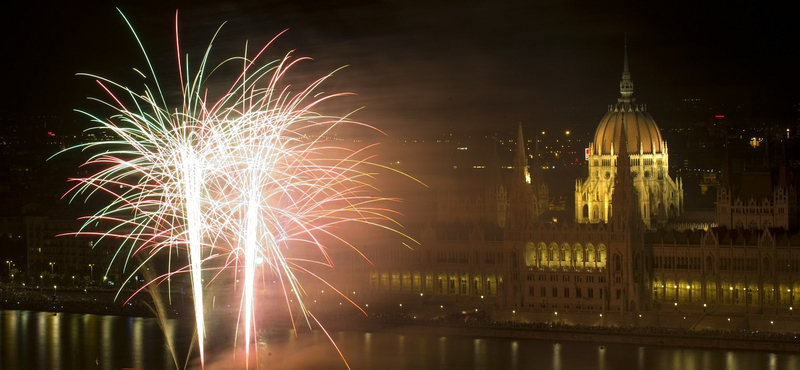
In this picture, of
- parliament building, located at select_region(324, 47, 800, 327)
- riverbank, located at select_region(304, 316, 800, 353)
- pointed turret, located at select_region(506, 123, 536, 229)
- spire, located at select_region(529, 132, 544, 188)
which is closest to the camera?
riverbank, located at select_region(304, 316, 800, 353)

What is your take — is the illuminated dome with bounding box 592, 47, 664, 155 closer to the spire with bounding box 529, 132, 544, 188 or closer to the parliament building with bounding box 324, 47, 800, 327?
the parliament building with bounding box 324, 47, 800, 327

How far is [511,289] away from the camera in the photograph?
137 ft

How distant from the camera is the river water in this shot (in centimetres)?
3516

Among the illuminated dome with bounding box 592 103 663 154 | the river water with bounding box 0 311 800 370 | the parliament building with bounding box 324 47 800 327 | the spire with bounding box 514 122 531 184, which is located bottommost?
the river water with bounding box 0 311 800 370

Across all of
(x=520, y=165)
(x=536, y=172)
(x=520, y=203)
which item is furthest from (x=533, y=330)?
(x=536, y=172)

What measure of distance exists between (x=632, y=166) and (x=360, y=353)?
13545 millimetres

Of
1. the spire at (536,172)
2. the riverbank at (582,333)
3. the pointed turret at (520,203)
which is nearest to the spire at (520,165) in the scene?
the pointed turret at (520,203)

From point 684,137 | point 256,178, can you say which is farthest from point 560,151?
point 256,178

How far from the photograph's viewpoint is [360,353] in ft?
121

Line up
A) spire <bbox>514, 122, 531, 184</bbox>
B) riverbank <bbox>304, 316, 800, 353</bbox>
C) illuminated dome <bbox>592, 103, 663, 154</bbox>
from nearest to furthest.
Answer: riverbank <bbox>304, 316, 800, 353</bbox> → spire <bbox>514, 122, 531, 184</bbox> → illuminated dome <bbox>592, 103, 663, 154</bbox>

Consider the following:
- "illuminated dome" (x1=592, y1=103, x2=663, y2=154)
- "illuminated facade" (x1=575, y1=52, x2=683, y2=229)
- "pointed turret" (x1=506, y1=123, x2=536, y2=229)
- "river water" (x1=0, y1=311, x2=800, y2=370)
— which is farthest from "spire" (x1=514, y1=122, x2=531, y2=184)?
"river water" (x1=0, y1=311, x2=800, y2=370)

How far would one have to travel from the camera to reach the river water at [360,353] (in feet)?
115

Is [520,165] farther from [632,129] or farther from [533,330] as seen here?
[533,330]

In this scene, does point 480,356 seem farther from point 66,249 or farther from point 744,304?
point 66,249
